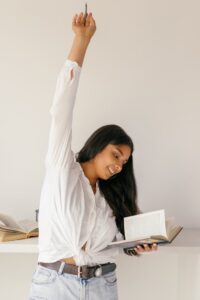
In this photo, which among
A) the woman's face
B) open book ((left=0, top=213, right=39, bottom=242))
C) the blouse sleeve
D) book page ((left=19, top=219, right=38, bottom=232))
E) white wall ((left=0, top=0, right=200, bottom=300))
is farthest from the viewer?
white wall ((left=0, top=0, right=200, bottom=300))

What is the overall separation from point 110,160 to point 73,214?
0.78 feet

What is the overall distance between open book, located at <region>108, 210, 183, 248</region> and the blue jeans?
15 cm

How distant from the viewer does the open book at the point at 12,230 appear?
4.93 feet

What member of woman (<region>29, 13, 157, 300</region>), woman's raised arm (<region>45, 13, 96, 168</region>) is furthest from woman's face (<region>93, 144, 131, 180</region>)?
woman's raised arm (<region>45, 13, 96, 168</region>)

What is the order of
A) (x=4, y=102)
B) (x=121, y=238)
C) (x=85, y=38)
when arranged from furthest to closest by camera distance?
(x=4, y=102)
(x=121, y=238)
(x=85, y=38)

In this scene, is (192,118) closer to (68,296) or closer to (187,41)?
(187,41)

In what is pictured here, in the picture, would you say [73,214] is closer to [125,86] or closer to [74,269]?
[74,269]

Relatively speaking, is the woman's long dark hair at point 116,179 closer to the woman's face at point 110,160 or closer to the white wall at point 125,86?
the woman's face at point 110,160

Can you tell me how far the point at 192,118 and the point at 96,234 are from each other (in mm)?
830

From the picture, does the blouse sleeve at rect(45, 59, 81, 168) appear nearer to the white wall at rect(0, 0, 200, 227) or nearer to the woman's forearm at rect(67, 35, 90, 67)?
the woman's forearm at rect(67, 35, 90, 67)

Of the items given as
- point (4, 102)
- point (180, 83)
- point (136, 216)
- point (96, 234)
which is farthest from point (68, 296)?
point (180, 83)

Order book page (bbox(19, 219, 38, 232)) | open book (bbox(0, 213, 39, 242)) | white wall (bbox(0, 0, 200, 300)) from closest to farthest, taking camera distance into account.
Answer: open book (bbox(0, 213, 39, 242))
book page (bbox(19, 219, 38, 232))
white wall (bbox(0, 0, 200, 300))

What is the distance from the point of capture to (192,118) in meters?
1.87

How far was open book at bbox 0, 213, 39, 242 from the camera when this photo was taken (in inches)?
59.1
